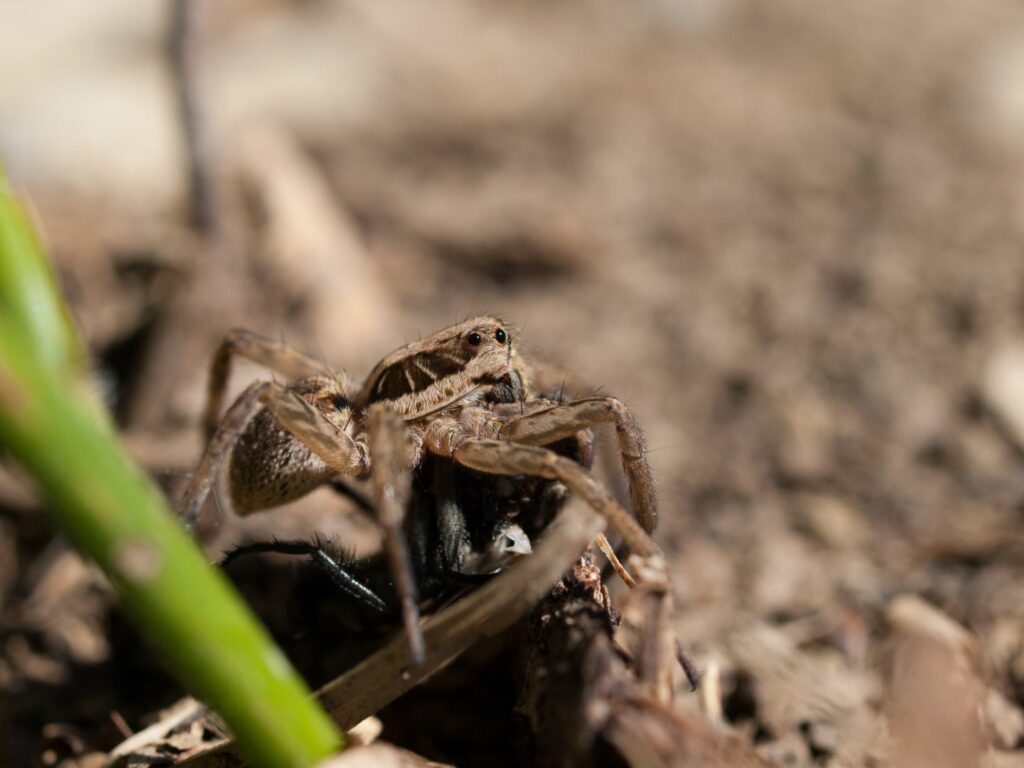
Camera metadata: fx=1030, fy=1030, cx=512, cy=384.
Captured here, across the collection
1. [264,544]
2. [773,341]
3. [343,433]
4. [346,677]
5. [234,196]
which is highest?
[234,196]

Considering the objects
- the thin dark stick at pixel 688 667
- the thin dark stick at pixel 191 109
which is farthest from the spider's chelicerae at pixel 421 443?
the thin dark stick at pixel 191 109

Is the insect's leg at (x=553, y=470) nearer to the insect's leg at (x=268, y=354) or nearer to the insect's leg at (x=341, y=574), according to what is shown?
the insect's leg at (x=341, y=574)

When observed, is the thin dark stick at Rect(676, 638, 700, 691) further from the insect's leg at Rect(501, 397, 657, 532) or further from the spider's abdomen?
the spider's abdomen

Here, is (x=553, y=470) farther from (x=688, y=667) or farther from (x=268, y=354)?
(x=268, y=354)

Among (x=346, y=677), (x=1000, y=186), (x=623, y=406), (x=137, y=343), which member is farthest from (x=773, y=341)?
(x=346, y=677)

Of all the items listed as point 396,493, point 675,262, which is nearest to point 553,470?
point 396,493

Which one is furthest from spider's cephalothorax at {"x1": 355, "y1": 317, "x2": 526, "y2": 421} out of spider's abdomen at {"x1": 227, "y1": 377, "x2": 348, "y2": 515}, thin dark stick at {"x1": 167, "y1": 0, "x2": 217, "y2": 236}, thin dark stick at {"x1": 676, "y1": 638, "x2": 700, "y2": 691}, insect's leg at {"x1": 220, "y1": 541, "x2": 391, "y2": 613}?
thin dark stick at {"x1": 167, "y1": 0, "x2": 217, "y2": 236}

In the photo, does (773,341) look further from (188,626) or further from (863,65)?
(188,626)
